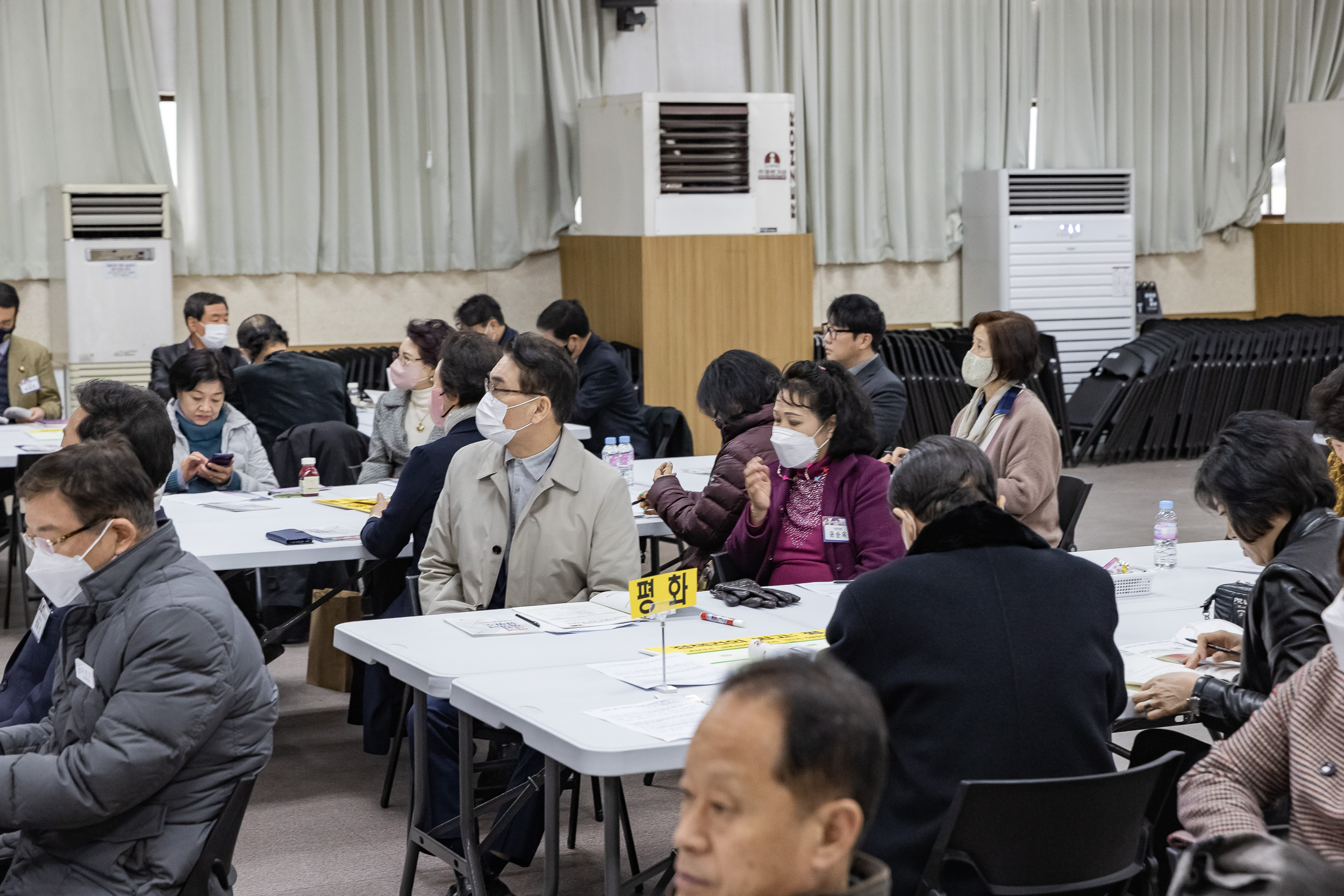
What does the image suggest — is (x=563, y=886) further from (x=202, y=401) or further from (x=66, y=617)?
(x=202, y=401)

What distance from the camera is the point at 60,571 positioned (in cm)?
274

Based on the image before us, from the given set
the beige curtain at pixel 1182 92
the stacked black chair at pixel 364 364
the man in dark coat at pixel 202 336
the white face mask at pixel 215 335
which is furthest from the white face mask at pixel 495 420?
the beige curtain at pixel 1182 92

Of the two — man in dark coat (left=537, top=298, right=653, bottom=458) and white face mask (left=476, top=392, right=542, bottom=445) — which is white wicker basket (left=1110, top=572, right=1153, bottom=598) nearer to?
white face mask (left=476, top=392, right=542, bottom=445)

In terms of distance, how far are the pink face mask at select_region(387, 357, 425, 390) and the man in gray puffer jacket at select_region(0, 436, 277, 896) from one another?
3.12 metres

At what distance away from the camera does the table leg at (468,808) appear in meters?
→ 3.23

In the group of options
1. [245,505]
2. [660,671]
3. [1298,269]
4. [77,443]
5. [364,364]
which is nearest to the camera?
[660,671]

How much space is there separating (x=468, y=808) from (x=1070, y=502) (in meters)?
2.65

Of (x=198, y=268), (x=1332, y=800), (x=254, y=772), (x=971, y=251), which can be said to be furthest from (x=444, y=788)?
(x=971, y=251)

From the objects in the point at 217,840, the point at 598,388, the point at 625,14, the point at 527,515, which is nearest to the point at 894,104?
the point at 625,14

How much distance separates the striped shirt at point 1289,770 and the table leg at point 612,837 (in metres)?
1.01

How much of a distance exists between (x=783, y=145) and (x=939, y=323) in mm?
2536

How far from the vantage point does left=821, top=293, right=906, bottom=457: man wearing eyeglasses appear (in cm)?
608

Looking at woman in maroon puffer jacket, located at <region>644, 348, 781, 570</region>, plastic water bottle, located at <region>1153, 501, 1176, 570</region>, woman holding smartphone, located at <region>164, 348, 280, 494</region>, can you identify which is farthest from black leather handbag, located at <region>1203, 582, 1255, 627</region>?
woman holding smartphone, located at <region>164, 348, 280, 494</region>

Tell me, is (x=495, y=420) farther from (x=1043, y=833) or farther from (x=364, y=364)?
(x=364, y=364)
